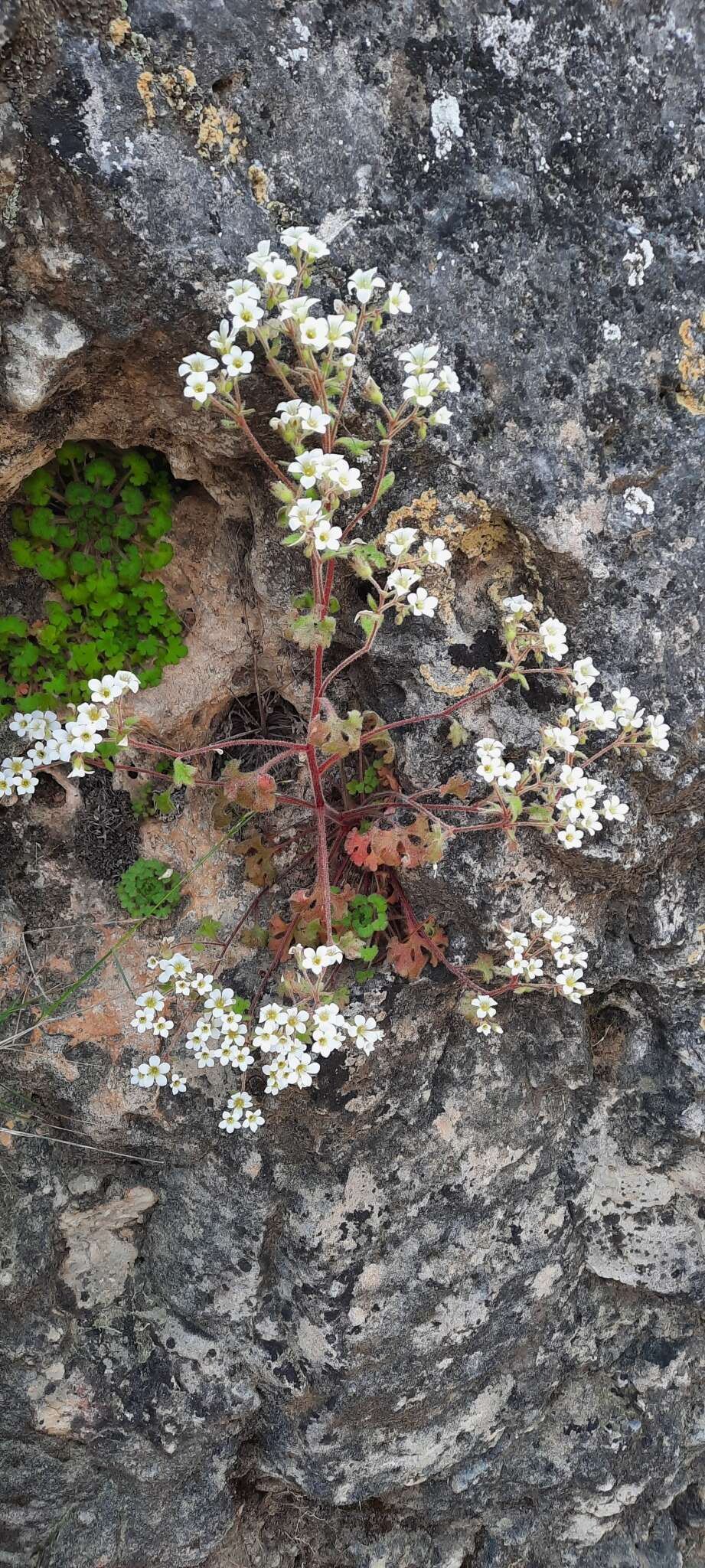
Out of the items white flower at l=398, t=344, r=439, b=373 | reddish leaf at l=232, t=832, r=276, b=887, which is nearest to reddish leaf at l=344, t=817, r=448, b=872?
reddish leaf at l=232, t=832, r=276, b=887

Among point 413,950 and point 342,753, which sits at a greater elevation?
point 342,753

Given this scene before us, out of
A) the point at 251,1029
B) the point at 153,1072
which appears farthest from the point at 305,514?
the point at 153,1072

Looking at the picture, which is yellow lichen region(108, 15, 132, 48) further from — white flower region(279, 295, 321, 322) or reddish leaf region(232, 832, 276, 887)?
reddish leaf region(232, 832, 276, 887)

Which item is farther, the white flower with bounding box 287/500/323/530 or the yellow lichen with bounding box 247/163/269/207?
the yellow lichen with bounding box 247/163/269/207

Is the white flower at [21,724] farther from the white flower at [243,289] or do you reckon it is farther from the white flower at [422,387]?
the white flower at [422,387]

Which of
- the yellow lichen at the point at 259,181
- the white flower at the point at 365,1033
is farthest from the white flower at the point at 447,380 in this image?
the white flower at the point at 365,1033

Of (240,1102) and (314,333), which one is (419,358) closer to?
(314,333)

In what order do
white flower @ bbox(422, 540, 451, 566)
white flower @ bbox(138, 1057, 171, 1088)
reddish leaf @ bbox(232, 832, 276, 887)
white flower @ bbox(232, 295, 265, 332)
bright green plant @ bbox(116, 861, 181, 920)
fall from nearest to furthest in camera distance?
white flower @ bbox(232, 295, 265, 332)
white flower @ bbox(422, 540, 451, 566)
white flower @ bbox(138, 1057, 171, 1088)
reddish leaf @ bbox(232, 832, 276, 887)
bright green plant @ bbox(116, 861, 181, 920)

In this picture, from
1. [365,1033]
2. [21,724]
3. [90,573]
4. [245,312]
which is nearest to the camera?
[245,312]
